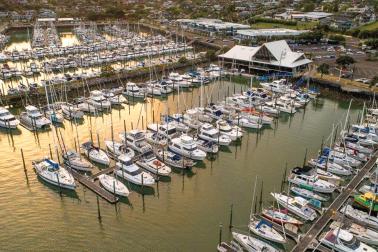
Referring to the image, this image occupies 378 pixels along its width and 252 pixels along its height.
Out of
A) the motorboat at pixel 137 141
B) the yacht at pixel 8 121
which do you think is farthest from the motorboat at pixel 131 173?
the yacht at pixel 8 121

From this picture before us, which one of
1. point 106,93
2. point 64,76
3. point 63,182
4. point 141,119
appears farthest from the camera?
point 64,76

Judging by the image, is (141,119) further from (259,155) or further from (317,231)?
(317,231)

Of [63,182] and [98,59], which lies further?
[98,59]

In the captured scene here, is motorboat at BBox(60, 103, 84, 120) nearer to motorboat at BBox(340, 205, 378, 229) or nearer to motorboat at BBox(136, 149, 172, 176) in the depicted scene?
motorboat at BBox(136, 149, 172, 176)

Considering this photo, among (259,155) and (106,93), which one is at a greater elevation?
(106,93)

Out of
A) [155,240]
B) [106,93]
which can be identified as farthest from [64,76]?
[155,240]

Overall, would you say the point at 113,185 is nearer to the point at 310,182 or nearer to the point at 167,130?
the point at 167,130
